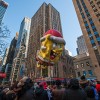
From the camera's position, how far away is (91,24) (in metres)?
39.6

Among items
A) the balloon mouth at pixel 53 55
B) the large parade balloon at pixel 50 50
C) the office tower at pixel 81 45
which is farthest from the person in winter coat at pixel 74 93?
the office tower at pixel 81 45

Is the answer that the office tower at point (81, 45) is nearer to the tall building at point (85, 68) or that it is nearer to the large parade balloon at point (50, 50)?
the tall building at point (85, 68)

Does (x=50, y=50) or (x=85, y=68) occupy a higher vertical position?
(x=85, y=68)

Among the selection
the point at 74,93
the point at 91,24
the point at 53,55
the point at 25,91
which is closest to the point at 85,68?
the point at 91,24

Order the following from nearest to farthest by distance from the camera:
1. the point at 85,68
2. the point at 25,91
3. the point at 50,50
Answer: the point at 25,91
the point at 50,50
the point at 85,68

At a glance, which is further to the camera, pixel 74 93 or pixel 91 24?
pixel 91 24

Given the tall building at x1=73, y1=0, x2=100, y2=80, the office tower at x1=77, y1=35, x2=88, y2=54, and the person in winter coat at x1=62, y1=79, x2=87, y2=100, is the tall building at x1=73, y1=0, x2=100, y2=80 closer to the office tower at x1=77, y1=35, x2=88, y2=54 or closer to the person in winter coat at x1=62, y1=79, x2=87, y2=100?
the person in winter coat at x1=62, y1=79, x2=87, y2=100

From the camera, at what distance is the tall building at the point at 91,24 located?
33.4m

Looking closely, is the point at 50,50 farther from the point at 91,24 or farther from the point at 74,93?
the point at 91,24

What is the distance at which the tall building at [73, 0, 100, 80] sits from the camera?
33406 millimetres

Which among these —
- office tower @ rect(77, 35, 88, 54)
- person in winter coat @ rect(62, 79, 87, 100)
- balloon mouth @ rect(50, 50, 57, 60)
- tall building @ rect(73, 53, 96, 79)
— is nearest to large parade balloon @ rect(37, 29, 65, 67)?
balloon mouth @ rect(50, 50, 57, 60)

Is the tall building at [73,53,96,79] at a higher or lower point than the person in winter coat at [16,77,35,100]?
higher

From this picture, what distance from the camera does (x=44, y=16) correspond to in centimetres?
6906

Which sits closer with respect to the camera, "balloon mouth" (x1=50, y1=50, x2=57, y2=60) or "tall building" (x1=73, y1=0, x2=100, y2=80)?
"balloon mouth" (x1=50, y1=50, x2=57, y2=60)
